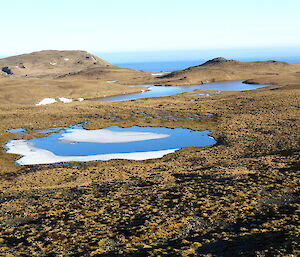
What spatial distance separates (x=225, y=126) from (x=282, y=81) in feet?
327

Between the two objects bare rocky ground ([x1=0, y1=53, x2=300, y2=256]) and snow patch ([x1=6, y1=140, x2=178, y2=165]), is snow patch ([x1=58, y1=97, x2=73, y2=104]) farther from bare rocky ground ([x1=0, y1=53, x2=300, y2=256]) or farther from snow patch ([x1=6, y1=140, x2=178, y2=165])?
snow patch ([x1=6, y1=140, x2=178, y2=165])

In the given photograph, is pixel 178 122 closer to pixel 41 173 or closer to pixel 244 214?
pixel 41 173

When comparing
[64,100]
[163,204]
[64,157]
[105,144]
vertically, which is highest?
[64,100]

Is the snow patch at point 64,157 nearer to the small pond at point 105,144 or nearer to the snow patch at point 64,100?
the small pond at point 105,144

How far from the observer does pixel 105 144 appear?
50062 millimetres

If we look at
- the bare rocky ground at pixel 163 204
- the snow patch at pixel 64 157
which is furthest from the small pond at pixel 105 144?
the bare rocky ground at pixel 163 204

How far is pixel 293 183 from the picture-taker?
76.8 feet

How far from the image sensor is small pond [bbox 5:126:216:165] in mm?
43403

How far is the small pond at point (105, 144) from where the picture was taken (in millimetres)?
43403

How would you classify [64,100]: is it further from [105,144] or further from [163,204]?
[163,204]

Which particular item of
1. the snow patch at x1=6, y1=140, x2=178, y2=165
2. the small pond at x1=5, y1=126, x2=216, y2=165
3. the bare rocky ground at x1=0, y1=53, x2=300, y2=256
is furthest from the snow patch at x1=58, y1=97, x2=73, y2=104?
the snow patch at x1=6, y1=140, x2=178, y2=165

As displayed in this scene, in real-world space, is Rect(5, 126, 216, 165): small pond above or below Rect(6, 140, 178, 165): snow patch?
above

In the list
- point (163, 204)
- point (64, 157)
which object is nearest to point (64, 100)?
point (64, 157)

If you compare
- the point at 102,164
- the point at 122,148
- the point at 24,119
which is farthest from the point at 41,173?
the point at 24,119
